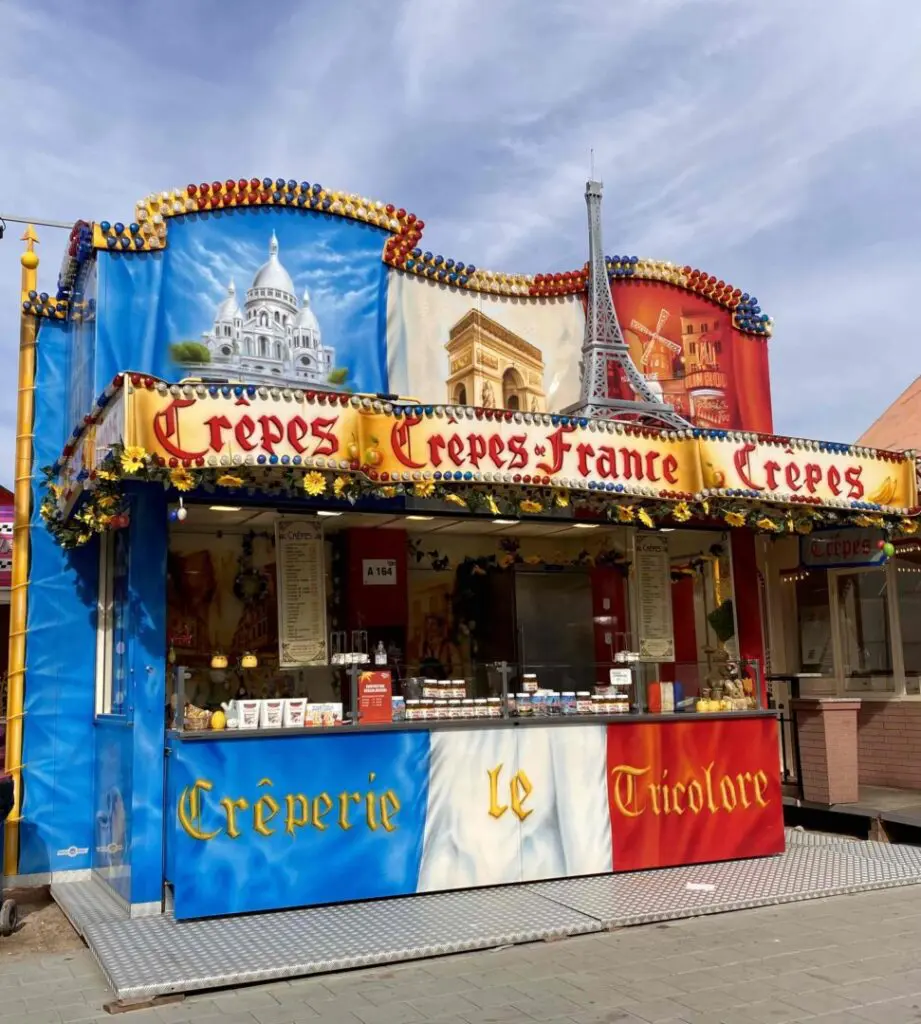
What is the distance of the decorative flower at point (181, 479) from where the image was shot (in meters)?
7.30

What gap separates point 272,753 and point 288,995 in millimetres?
2272

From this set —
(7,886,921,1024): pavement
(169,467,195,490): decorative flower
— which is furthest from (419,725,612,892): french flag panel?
(169,467,195,490): decorative flower

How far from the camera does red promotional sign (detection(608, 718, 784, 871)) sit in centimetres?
940

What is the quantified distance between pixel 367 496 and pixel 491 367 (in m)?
2.99

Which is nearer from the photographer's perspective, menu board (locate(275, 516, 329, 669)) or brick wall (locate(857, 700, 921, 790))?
menu board (locate(275, 516, 329, 669))

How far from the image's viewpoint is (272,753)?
816cm

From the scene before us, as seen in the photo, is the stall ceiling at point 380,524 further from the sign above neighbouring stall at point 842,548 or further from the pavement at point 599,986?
the pavement at point 599,986

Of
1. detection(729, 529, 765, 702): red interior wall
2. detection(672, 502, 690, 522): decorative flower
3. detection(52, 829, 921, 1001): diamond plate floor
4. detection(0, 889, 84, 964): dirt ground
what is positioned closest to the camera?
detection(52, 829, 921, 1001): diamond plate floor

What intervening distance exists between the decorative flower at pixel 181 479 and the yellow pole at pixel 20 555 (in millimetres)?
3211

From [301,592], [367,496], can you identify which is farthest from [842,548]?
[301,592]

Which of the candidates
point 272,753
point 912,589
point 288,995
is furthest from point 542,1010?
point 912,589

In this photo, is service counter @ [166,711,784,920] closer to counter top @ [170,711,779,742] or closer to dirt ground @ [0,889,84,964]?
counter top @ [170,711,779,742]

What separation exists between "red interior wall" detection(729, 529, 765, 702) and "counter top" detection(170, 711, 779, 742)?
1.20 metres

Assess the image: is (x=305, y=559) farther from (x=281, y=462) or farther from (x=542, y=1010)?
(x=542, y=1010)
